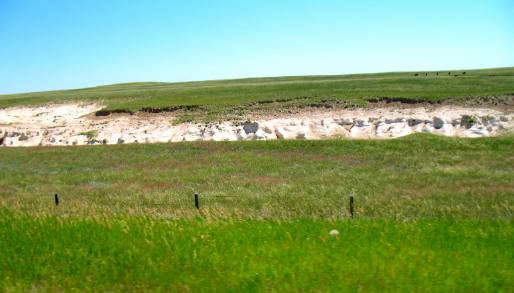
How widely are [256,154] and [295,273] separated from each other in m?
26.0

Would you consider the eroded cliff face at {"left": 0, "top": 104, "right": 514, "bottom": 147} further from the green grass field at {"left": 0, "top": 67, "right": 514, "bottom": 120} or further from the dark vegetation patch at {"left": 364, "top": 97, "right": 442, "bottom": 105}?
the green grass field at {"left": 0, "top": 67, "right": 514, "bottom": 120}

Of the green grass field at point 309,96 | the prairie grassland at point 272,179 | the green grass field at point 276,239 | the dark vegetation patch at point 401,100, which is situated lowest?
the prairie grassland at point 272,179

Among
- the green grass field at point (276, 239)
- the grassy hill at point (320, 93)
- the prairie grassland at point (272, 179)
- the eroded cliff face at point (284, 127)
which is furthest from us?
the grassy hill at point (320, 93)

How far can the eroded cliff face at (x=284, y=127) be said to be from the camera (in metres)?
41.7

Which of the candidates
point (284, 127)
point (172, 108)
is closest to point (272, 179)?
point (284, 127)

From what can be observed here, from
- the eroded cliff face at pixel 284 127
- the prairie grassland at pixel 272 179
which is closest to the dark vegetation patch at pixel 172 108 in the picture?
the eroded cliff face at pixel 284 127

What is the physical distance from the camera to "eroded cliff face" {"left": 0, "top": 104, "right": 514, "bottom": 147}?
41688mm

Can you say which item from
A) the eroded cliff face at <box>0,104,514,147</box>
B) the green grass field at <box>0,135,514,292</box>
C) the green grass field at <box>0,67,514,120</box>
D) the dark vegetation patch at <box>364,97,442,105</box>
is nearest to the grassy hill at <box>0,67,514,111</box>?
the green grass field at <box>0,67,514,120</box>

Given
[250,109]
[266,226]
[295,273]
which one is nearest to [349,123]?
[250,109]

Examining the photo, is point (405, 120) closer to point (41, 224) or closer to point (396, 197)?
point (396, 197)

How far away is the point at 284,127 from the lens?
153ft

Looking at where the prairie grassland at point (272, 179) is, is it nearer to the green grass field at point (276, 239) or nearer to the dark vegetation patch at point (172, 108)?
the green grass field at point (276, 239)

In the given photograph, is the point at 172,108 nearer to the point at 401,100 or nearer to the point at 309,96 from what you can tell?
the point at 309,96

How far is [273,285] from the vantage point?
7.76 m
